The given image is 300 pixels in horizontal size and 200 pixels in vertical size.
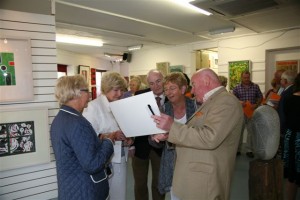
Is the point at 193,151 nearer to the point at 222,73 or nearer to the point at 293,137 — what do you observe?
the point at 293,137

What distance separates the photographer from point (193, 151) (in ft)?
5.00

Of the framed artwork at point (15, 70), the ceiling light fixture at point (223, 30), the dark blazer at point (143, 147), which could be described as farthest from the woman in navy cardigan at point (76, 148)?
the ceiling light fixture at point (223, 30)

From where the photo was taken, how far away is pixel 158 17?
13.5ft

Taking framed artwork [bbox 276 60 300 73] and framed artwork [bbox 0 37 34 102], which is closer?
framed artwork [bbox 0 37 34 102]

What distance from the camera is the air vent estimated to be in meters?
3.17

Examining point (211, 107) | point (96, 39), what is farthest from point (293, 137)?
point (96, 39)

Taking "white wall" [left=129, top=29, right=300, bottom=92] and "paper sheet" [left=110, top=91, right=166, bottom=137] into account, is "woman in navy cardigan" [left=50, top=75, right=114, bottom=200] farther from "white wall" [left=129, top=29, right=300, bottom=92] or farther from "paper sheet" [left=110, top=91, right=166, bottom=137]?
"white wall" [left=129, top=29, right=300, bottom=92]

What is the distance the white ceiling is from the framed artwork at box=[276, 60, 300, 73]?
2.49 ft

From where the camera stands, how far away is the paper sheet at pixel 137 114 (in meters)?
1.51

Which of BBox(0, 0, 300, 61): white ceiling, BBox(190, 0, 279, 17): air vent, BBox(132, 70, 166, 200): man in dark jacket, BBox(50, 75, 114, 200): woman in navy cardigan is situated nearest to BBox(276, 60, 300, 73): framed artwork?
BBox(0, 0, 300, 61): white ceiling

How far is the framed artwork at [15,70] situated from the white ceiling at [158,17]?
40 cm

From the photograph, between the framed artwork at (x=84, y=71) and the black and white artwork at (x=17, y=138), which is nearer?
the black and white artwork at (x=17, y=138)

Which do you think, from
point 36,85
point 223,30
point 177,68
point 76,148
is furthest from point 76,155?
point 177,68

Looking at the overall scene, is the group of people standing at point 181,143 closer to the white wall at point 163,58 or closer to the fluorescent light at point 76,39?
the fluorescent light at point 76,39
